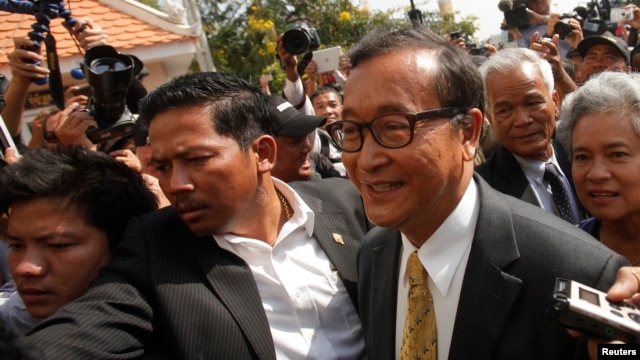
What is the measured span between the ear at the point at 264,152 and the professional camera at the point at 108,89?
93 cm

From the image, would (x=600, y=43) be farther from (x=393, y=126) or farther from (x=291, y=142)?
(x=393, y=126)

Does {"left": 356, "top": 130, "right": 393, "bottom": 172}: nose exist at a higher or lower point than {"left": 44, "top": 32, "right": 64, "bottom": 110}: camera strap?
lower

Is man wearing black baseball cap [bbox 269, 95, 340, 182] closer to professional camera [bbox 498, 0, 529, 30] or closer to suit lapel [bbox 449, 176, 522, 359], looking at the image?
suit lapel [bbox 449, 176, 522, 359]

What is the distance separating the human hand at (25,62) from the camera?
295 cm

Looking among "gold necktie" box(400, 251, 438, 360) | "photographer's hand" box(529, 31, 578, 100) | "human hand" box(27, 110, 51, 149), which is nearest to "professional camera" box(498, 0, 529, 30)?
"photographer's hand" box(529, 31, 578, 100)

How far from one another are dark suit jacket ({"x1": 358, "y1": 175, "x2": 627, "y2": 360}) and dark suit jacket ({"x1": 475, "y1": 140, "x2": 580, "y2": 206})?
104 centimetres

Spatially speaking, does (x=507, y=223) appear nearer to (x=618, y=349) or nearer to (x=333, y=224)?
(x=618, y=349)

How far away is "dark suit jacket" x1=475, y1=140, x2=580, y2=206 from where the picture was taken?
268 centimetres

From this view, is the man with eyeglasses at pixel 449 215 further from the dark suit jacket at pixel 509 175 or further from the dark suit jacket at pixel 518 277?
the dark suit jacket at pixel 509 175

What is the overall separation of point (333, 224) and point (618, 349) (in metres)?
1.26

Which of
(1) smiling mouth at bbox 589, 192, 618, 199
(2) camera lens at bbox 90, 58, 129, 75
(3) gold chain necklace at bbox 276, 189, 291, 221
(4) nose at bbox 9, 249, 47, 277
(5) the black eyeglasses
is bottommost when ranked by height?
(1) smiling mouth at bbox 589, 192, 618, 199

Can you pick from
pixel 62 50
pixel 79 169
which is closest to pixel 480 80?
pixel 79 169

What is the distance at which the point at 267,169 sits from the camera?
2.18m

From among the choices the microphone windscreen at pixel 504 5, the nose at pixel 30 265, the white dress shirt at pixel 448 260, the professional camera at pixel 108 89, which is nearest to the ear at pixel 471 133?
the white dress shirt at pixel 448 260
